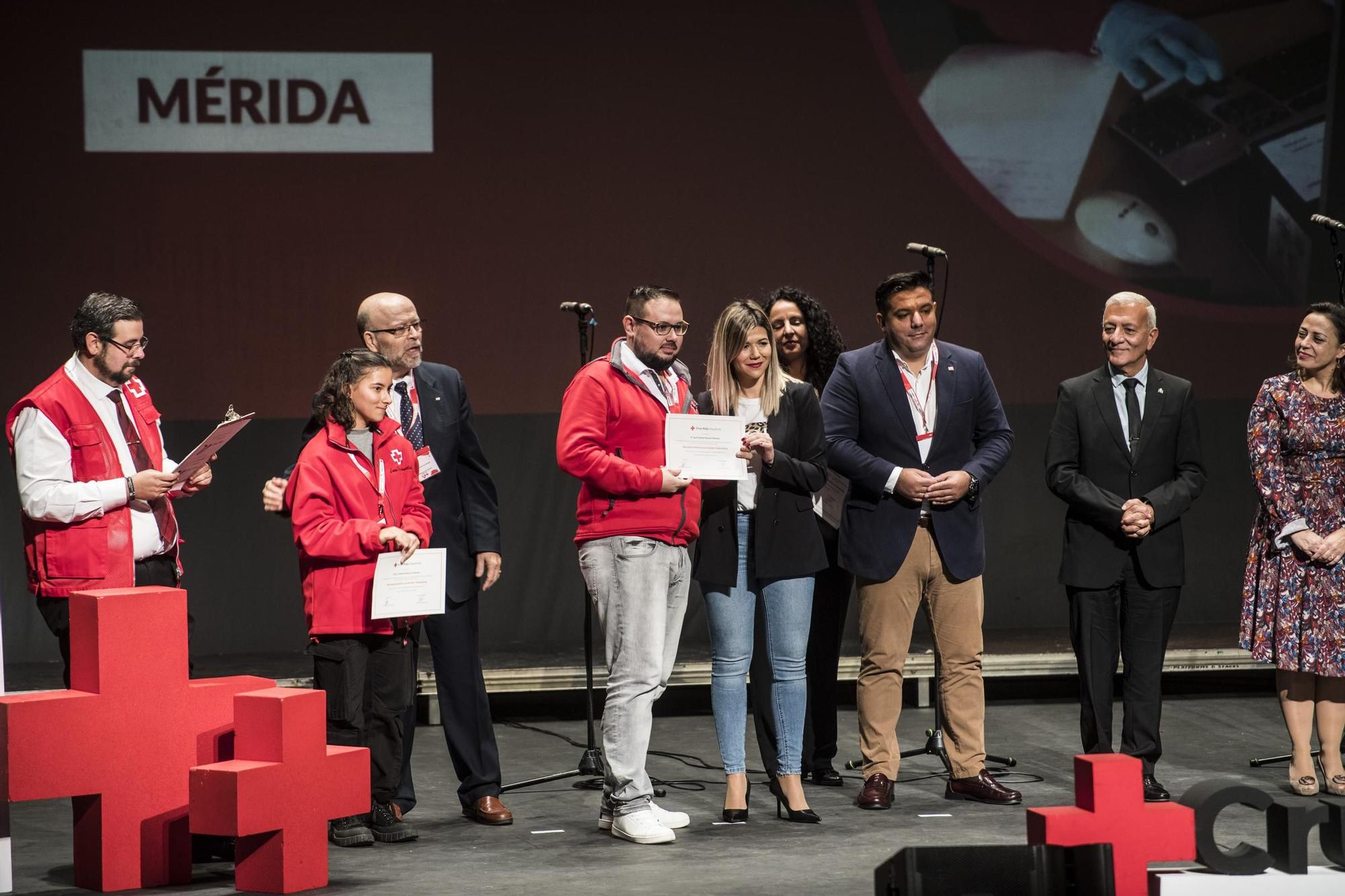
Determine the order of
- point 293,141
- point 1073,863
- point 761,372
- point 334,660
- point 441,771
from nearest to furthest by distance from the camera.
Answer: point 1073,863, point 334,660, point 761,372, point 441,771, point 293,141

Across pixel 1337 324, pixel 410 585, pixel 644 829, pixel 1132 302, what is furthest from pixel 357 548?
pixel 1337 324

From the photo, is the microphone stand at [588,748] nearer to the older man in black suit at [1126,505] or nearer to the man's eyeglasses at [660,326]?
the man's eyeglasses at [660,326]

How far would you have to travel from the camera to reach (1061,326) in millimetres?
6668

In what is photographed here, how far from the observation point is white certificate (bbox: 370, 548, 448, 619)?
154 inches

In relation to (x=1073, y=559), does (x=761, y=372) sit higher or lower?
higher

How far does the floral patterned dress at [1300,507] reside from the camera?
186 inches

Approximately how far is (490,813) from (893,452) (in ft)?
5.36

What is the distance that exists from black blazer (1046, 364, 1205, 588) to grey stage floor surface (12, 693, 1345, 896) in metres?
0.71

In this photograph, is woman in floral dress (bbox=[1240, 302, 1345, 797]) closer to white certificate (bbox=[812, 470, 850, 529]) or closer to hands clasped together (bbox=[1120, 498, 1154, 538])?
hands clasped together (bbox=[1120, 498, 1154, 538])

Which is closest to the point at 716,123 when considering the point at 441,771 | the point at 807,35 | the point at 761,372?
the point at 807,35

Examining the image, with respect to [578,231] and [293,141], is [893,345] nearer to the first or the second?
[578,231]

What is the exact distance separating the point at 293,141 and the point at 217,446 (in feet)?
8.72

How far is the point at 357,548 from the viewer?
3.90 metres

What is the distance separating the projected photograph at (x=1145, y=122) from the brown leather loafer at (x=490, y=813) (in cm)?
364
